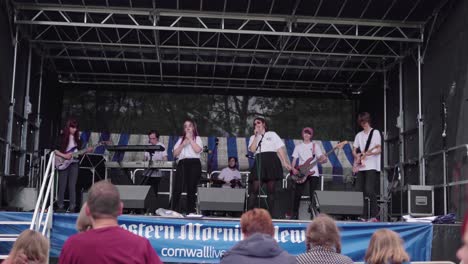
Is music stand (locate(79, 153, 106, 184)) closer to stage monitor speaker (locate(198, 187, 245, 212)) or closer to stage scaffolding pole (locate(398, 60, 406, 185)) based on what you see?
stage monitor speaker (locate(198, 187, 245, 212))

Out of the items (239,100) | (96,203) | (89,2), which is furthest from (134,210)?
(239,100)

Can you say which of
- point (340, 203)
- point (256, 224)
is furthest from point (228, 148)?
point (256, 224)

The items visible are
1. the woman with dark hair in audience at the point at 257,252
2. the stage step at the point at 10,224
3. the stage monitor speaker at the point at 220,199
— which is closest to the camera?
the woman with dark hair in audience at the point at 257,252

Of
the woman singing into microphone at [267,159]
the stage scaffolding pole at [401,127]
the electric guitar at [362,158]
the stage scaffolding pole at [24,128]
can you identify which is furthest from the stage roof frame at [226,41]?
the electric guitar at [362,158]

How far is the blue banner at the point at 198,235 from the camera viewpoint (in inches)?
289

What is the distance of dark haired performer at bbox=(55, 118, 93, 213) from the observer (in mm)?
8773

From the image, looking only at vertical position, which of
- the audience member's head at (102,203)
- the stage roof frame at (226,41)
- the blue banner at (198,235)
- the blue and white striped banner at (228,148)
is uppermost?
the stage roof frame at (226,41)

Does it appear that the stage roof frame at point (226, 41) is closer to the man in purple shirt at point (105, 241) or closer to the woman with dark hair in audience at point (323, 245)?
the woman with dark hair in audience at point (323, 245)

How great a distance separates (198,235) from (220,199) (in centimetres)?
83

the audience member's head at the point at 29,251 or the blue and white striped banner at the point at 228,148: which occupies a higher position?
the blue and white striped banner at the point at 228,148

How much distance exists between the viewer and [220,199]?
26.6 feet

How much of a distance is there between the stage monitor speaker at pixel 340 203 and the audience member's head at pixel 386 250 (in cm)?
470

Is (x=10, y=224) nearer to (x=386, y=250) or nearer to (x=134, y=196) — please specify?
(x=134, y=196)

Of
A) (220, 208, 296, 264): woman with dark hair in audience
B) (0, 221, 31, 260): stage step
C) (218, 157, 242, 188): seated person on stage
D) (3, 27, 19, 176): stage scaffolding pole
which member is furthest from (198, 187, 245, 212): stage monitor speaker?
(220, 208, 296, 264): woman with dark hair in audience
